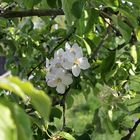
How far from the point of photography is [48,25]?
7.03 feet

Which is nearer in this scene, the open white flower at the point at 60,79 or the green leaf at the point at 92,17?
the green leaf at the point at 92,17

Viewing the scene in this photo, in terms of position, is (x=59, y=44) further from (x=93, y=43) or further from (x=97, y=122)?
(x=97, y=122)

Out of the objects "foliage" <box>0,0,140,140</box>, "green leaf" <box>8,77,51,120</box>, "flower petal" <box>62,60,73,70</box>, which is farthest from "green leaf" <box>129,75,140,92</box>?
"green leaf" <box>8,77,51,120</box>

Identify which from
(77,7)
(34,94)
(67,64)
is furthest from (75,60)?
(34,94)

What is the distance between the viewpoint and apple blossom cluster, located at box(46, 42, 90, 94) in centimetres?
147

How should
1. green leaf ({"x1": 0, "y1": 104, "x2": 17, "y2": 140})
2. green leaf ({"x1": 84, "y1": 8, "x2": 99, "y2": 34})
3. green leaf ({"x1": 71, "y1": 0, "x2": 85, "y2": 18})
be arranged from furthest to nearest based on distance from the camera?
1. green leaf ({"x1": 84, "y1": 8, "x2": 99, "y2": 34})
2. green leaf ({"x1": 71, "y1": 0, "x2": 85, "y2": 18})
3. green leaf ({"x1": 0, "y1": 104, "x2": 17, "y2": 140})

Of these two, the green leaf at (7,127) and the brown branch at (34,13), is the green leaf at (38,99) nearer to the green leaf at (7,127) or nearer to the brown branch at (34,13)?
the green leaf at (7,127)

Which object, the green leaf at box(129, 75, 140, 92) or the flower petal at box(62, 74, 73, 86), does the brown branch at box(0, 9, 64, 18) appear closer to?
the flower petal at box(62, 74, 73, 86)

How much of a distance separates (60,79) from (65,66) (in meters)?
0.04

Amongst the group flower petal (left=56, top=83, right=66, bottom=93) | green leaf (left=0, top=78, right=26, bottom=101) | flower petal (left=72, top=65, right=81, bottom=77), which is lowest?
flower petal (left=56, top=83, right=66, bottom=93)

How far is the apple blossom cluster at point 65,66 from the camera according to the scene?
57.7 inches

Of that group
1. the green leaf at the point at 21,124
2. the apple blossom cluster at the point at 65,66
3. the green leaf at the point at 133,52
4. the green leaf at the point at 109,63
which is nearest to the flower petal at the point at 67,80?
the apple blossom cluster at the point at 65,66

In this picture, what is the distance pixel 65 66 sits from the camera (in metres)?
1.47

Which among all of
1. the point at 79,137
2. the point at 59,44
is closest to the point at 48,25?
the point at 59,44
